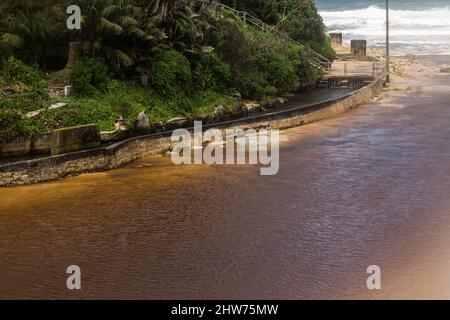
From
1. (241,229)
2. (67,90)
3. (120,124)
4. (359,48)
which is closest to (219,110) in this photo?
(120,124)

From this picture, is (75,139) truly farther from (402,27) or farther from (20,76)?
(402,27)

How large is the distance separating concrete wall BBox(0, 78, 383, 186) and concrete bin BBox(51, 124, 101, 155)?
551 mm

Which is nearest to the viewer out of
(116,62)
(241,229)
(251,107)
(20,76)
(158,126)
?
(241,229)

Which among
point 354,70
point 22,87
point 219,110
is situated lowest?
point 219,110

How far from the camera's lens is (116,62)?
22.5 m

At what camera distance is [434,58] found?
53.6 m

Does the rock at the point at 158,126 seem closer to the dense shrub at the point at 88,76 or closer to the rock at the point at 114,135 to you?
the rock at the point at 114,135

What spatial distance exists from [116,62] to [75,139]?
5.34m

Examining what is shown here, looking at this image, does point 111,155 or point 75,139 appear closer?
point 75,139

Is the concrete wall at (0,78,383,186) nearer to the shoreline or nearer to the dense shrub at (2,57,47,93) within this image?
the shoreline

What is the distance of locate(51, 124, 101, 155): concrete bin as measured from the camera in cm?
1772

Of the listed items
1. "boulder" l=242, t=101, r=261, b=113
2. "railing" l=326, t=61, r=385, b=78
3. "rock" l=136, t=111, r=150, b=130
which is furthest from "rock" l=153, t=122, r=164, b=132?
"railing" l=326, t=61, r=385, b=78
